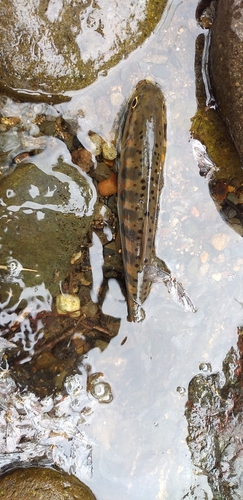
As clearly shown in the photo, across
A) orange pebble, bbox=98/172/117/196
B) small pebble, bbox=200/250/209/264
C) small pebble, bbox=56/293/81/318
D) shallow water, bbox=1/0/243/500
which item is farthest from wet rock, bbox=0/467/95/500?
orange pebble, bbox=98/172/117/196

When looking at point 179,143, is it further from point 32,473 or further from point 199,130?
point 32,473

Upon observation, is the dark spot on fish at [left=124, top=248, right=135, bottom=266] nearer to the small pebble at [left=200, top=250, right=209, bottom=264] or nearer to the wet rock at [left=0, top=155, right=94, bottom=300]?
the wet rock at [left=0, top=155, right=94, bottom=300]

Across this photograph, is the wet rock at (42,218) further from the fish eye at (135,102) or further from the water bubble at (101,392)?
the water bubble at (101,392)

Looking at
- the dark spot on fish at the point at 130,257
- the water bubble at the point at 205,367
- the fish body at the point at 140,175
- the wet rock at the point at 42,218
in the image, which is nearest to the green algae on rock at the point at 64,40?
the fish body at the point at 140,175

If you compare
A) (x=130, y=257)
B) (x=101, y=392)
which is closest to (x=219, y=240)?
(x=130, y=257)

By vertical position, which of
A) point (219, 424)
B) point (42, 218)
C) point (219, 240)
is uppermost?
point (219, 240)

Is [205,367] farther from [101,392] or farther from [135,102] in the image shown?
[135,102]
